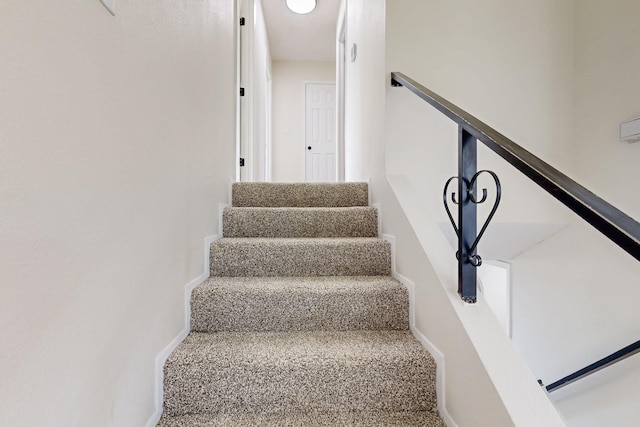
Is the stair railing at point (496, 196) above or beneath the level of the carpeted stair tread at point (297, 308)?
above

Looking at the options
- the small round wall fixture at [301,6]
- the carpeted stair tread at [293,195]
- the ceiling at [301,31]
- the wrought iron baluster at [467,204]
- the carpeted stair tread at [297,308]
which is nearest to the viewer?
the wrought iron baluster at [467,204]

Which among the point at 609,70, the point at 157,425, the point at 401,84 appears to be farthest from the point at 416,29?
the point at 157,425

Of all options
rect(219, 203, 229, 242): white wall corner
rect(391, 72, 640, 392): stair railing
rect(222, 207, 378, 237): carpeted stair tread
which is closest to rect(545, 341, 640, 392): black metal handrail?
rect(391, 72, 640, 392): stair railing

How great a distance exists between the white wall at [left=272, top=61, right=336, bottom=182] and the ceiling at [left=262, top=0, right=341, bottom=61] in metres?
0.17

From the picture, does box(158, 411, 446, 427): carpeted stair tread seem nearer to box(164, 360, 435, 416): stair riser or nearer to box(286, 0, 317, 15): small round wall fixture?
box(164, 360, 435, 416): stair riser

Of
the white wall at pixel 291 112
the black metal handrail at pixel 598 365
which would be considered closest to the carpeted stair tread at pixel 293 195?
the black metal handrail at pixel 598 365

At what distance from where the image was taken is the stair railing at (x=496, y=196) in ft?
1.90

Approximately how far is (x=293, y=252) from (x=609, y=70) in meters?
1.86

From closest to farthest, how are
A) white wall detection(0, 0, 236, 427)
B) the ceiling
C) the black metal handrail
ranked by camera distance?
white wall detection(0, 0, 236, 427)
the black metal handrail
the ceiling

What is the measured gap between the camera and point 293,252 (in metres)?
1.60

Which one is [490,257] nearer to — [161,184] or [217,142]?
[217,142]

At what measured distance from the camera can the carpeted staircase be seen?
106 centimetres

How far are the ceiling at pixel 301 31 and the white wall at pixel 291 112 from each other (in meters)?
0.17

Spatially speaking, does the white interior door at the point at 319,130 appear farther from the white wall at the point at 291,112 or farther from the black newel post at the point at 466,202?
the black newel post at the point at 466,202
